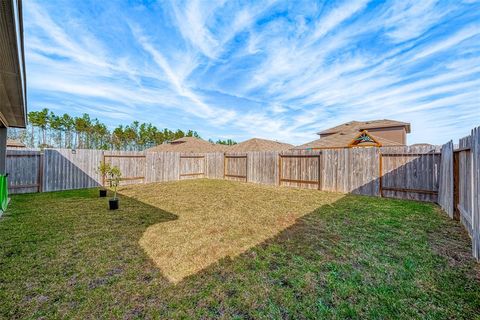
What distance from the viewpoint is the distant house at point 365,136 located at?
12.3 m

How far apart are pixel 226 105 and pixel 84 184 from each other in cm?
1204

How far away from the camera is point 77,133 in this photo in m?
26.7

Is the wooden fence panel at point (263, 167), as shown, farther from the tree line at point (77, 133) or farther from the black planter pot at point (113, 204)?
the tree line at point (77, 133)

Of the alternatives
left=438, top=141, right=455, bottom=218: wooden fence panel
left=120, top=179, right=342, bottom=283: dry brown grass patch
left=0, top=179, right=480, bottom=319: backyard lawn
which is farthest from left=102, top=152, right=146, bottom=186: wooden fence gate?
left=438, top=141, right=455, bottom=218: wooden fence panel

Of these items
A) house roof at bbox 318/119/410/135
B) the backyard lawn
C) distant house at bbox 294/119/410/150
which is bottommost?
the backyard lawn

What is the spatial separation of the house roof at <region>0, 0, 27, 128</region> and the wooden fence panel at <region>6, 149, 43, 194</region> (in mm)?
3416

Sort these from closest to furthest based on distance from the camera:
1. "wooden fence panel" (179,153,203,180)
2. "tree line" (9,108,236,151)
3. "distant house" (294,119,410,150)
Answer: "distant house" (294,119,410,150) < "wooden fence panel" (179,153,203,180) < "tree line" (9,108,236,151)

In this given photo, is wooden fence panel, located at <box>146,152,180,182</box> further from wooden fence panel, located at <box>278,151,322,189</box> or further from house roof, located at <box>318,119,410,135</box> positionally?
house roof, located at <box>318,119,410,135</box>

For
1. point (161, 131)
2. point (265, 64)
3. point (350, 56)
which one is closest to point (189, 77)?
point (265, 64)

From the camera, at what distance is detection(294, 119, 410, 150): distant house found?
40.3ft

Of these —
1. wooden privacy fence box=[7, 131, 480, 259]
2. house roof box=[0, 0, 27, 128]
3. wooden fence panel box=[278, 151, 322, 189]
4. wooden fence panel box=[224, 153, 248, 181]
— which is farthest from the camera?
wooden fence panel box=[224, 153, 248, 181]

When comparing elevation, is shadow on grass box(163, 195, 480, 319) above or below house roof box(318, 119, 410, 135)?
below

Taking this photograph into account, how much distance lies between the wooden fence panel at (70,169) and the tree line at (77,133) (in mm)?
21365

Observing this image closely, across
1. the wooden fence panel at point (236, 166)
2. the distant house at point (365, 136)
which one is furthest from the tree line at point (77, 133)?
the distant house at point (365, 136)
